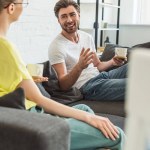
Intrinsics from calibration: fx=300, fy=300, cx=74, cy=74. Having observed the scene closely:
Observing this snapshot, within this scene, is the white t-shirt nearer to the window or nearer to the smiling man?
the smiling man

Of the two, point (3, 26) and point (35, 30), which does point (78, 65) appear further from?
point (35, 30)

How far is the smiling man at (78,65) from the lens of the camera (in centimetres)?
209

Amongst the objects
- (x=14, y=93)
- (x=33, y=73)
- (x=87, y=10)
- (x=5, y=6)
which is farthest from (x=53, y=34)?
(x=14, y=93)

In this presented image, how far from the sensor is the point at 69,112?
131 centimetres

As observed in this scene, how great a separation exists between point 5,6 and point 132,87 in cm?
118

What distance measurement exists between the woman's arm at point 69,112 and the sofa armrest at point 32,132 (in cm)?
24

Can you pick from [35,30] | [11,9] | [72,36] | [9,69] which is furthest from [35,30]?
[9,69]

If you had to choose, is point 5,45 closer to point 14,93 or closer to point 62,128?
point 14,93

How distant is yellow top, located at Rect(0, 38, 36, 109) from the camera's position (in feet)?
4.12

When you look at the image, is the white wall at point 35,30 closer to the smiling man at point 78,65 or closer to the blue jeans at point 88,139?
the smiling man at point 78,65

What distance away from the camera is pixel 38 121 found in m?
0.98

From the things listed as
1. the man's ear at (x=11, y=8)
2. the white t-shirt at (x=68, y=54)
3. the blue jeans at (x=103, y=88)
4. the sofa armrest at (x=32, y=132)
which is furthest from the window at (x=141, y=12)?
the sofa armrest at (x=32, y=132)

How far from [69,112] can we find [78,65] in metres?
0.75

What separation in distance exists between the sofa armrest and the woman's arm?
237mm
